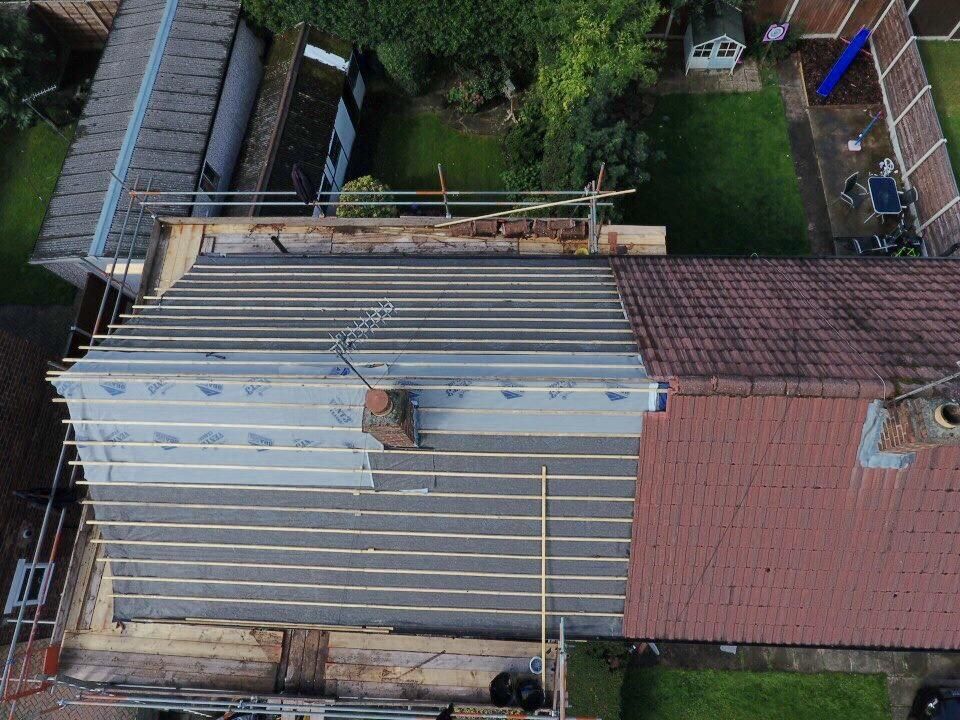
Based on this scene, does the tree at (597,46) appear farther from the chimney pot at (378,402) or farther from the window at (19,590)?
the window at (19,590)

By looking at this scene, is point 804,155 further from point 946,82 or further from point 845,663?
point 845,663

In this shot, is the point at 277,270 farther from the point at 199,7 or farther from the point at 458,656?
the point at 199,7

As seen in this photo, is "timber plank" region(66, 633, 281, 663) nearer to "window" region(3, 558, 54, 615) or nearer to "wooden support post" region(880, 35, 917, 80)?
"window" region(3, 558, 54, 615)

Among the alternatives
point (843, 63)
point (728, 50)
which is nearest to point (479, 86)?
point (728, 50)

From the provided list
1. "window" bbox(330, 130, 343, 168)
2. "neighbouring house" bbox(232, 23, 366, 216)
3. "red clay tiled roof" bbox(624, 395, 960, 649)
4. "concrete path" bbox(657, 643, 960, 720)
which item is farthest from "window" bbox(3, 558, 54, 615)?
"concrete path" bbox(657, 643, 960, 720)

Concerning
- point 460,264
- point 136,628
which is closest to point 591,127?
point 460,264

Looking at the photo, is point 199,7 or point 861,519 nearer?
point 861,519
